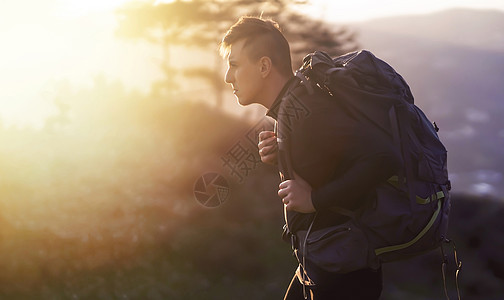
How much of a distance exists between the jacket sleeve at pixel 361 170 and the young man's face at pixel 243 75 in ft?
1.82

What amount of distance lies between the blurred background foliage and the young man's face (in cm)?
475

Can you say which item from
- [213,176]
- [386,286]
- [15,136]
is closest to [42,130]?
[15,136]

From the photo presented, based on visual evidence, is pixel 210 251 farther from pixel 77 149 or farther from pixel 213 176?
pixel 213 176

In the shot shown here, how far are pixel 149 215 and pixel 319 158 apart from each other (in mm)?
9161

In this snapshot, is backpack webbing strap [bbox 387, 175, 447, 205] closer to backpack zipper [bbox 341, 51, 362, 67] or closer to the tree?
backpack zipper [bbox 341, 51, 362, 67]

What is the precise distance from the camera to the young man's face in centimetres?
258

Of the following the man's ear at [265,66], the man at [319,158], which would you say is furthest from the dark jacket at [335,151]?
the man's ear at [265,66]

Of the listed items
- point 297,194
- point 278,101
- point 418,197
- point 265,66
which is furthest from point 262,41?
point 418,197

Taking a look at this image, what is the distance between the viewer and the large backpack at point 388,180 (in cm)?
229

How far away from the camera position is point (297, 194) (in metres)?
2.30

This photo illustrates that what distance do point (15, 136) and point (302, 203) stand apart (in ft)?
42.8

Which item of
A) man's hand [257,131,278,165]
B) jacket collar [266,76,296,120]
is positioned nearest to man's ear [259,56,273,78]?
jacket collar [266,76,296,120]

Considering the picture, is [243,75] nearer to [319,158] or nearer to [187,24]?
[319,158]

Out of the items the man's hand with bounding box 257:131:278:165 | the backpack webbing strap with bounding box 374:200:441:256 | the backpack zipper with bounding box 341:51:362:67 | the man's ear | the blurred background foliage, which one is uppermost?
the backpack zipper with bounding box 341:51:362:67
